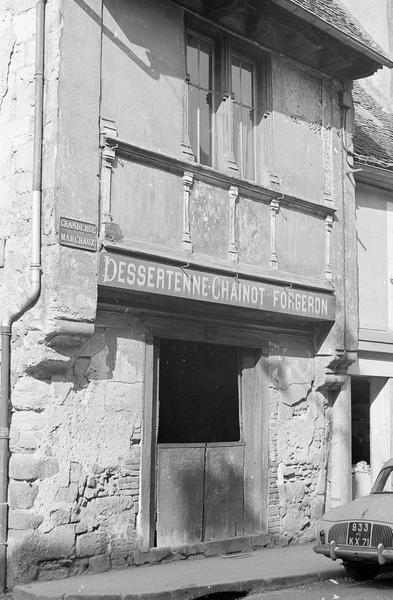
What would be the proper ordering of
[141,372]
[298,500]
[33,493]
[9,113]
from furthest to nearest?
[298,500] → [141,372] → [9,113] → [33,493]

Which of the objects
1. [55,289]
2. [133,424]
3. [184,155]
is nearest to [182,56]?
[184,155]

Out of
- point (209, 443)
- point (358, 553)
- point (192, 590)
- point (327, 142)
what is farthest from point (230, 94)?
point (192, 590)

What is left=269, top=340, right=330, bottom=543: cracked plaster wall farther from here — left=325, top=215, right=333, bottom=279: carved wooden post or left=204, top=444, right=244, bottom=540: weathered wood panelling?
left=325, top=215, right=333, bottom=279: carved wooden post

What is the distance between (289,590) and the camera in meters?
9.79

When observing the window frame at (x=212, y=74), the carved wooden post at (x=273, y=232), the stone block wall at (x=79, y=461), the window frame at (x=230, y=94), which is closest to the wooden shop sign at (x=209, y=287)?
the carved wooden post at (x=273, y=232)

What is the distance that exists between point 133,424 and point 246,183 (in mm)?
3591

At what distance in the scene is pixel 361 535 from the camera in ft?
31.6

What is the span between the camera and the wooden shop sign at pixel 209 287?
1006 cm

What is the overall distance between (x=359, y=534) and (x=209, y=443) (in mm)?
2696

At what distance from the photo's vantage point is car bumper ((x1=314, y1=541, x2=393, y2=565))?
9.29 m

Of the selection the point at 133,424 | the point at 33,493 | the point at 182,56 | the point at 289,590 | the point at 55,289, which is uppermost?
the point at 182,56

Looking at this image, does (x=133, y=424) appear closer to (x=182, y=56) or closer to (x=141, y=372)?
(x=141, y=372)

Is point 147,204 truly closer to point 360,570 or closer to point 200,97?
point 200,97

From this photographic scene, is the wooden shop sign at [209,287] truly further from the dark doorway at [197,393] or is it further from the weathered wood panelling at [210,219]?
the dark doorway at [197,393]
